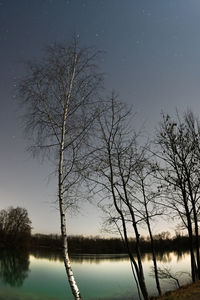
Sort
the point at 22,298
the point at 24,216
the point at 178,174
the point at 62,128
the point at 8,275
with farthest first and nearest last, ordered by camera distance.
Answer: the point at 24,216 → the point at 8,275 → the point at 22,298 → the point at 178,174 → the point at 62,128

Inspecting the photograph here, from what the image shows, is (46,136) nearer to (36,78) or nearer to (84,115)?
(84,115)

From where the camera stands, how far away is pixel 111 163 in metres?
11.4

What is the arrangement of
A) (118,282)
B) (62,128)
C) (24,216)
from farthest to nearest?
(24,216), (118,282), (62,128)

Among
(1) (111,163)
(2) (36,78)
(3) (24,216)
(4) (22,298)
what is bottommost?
(4) (22,298)

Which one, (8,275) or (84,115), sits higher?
(84,115)

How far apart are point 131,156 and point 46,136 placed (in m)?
5.37

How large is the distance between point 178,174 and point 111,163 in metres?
4.34

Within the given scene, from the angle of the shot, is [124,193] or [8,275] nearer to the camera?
[124,193]

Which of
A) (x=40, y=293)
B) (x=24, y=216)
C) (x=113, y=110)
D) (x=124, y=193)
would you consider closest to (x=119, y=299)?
(x=40, y=293)

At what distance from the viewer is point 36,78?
324 inches

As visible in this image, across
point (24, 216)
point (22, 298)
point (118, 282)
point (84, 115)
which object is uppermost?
point (84, 115)

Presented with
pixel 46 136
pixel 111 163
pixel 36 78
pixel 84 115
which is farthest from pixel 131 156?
pixel 36 78

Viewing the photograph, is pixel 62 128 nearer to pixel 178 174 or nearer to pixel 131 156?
pixel 131 156

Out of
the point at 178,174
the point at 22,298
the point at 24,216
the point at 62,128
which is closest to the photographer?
the point at 62,128
